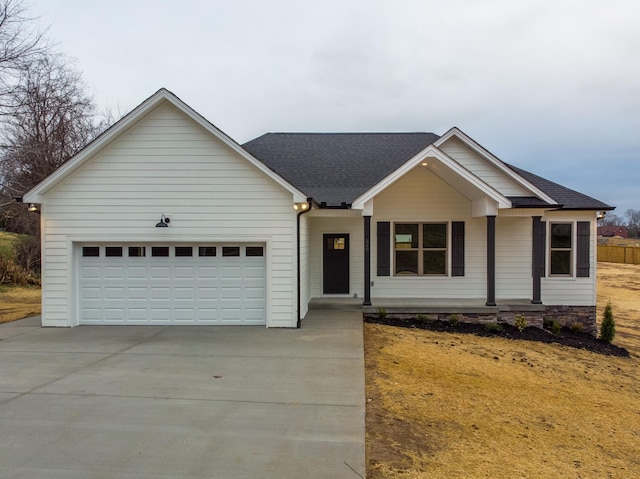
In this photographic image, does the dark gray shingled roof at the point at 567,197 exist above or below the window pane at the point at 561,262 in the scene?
above

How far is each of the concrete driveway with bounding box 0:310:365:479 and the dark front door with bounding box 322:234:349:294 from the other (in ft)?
13.2

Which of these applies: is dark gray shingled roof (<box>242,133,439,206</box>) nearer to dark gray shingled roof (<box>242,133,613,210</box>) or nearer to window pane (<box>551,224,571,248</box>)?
dark gray shingled roof (<box>242,133,613,210</box>)

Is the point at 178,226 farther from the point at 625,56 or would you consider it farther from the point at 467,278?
the point at 625,56

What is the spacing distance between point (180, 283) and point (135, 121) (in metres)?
3.80

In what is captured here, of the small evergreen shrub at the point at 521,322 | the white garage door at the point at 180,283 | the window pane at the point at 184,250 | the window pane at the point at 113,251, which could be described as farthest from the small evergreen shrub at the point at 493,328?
the window pane at the point at 113,251

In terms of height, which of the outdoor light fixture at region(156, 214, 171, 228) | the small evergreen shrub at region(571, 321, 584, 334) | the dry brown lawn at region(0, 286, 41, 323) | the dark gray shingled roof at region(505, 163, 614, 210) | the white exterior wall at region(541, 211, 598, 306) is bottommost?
the small evergreen shrub at region(571, 321, 584, 334)

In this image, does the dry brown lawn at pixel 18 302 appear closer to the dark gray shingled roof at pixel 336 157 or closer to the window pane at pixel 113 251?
the window pane at pixel 113 251

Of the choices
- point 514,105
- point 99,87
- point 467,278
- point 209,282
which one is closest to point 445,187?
point 467,278

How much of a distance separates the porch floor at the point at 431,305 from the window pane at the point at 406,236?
5.34 feet

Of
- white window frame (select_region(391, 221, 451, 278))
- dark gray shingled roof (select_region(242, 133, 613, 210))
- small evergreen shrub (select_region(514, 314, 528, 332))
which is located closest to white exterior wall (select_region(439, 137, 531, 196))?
dark gray shingled roof (select_region(242, 133, 613, 210))

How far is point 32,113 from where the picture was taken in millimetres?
15180

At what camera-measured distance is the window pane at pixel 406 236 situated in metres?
12.5

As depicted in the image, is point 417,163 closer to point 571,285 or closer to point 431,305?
Answer: point 431,305

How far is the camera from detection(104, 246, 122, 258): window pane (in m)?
9.82
